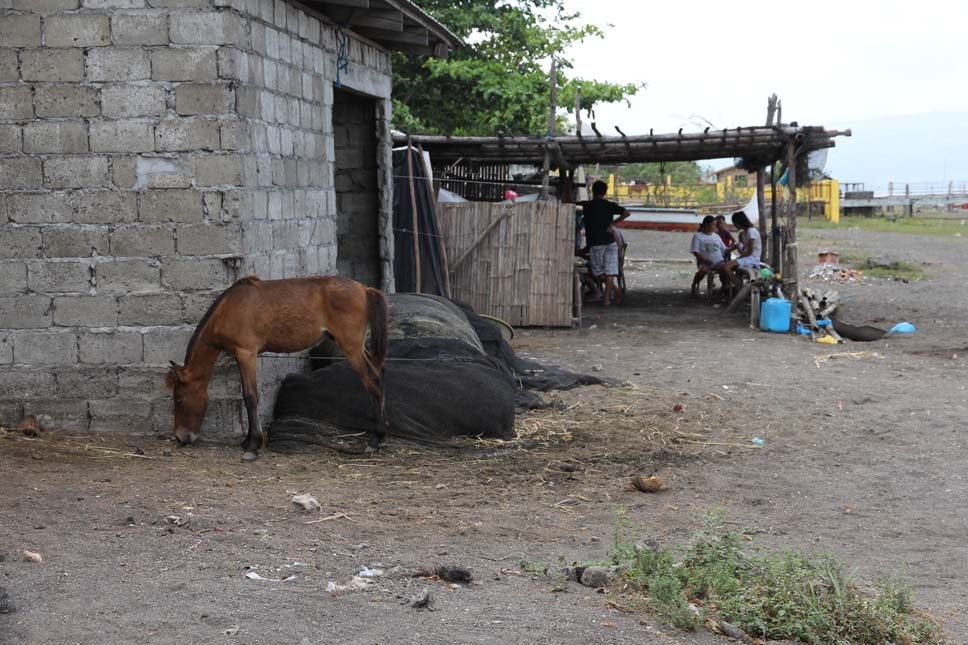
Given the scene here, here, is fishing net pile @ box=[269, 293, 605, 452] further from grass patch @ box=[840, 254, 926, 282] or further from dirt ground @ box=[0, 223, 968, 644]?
grass patch @ box=[840, 254, 926, 282]

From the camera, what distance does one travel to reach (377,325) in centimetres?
828

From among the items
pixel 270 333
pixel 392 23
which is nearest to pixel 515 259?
pixel 392 23

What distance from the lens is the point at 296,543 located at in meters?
5.84

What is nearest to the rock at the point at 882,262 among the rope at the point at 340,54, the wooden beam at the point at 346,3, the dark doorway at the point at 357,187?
the dark doorway at the point at 357,187

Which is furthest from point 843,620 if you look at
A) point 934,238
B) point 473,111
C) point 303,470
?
point 934,238

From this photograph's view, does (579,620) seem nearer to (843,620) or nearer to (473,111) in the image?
(843,620)

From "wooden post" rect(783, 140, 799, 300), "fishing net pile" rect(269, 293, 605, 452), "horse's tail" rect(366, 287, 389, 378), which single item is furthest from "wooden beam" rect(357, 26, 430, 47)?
"wooden post" rect(783, 140, 799, 300)

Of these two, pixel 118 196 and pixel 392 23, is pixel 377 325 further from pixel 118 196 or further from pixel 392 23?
pixel 392 23

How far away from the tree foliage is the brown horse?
46.8 feet

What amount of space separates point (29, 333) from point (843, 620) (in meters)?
6.11

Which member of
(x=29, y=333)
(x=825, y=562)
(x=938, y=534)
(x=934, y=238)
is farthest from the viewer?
(x=934, y=238)

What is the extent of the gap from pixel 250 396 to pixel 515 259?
8074mm

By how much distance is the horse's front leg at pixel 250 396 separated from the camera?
25.8ft

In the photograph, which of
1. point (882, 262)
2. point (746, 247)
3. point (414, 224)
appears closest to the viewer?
point (414, 224)
